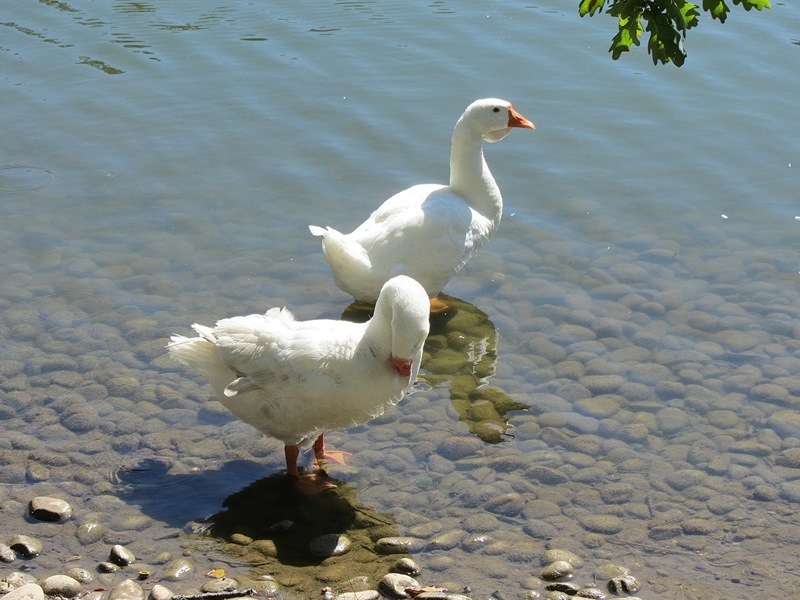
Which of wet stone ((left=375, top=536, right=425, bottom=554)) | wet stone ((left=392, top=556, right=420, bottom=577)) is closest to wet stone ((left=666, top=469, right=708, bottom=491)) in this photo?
wet stone ((left=375, top=536, right=425, bottom=554))

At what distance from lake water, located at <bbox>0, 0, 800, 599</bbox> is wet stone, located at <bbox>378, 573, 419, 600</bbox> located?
5.8 inches

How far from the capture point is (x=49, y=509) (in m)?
5.76

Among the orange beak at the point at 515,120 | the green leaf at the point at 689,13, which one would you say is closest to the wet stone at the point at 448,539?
the green leaf at the point at 689,13

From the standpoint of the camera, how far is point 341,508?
6113 mm

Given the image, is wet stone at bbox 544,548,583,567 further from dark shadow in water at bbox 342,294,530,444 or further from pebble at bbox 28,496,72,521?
pebble at bbox 28,496,72,521

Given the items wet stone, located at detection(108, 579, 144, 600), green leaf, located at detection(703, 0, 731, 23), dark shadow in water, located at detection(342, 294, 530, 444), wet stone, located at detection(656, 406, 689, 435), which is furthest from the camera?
dark shadow in water, located at detection(342, 294, 530, 444)

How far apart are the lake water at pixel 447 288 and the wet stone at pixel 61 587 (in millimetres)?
212

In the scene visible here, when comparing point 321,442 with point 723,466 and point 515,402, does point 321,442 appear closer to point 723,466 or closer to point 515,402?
point 515,402

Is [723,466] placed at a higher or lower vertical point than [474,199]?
lower

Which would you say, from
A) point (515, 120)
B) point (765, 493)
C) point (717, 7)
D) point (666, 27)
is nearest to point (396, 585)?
point (765, 493)

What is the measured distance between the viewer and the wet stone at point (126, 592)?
5000 millimetres

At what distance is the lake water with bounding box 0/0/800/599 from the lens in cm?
595

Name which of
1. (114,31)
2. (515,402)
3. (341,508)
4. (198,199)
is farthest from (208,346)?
(114,31)

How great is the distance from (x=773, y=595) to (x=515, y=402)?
240cm
